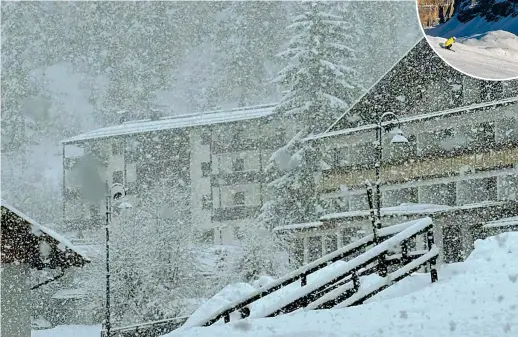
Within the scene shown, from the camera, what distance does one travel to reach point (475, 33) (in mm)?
5445

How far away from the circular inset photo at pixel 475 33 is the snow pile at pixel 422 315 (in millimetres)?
1796

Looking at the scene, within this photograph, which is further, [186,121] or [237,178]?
[186,121]

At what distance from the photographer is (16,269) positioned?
38.9 ft

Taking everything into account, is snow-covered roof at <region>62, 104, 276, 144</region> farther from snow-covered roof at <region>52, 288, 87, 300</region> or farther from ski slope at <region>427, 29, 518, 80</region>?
ski slope at <region>427, 29, 518, 80</region>

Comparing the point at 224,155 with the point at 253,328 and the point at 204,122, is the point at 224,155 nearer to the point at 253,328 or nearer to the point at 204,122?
the point at 204,122

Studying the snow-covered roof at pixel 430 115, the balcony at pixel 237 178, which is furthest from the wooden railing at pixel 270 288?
the balcony at pixel 237 178

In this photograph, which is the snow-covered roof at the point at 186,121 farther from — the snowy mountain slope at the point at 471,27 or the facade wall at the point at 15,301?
the snowy mountain slope at the point at 471,27

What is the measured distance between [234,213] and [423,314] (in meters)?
33.2

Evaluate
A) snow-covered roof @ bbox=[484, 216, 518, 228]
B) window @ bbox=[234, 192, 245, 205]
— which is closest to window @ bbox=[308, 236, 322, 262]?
snow-covered roof @ bbox=[484, 216, 518, 228]

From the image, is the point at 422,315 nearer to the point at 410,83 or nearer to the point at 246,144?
the point at 410,83

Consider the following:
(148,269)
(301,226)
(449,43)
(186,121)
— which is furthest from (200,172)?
(449,43)

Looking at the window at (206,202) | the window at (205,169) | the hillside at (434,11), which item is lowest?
the window at (206,202)

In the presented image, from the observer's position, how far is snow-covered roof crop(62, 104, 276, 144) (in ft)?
135

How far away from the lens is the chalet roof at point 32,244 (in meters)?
10.6
